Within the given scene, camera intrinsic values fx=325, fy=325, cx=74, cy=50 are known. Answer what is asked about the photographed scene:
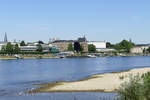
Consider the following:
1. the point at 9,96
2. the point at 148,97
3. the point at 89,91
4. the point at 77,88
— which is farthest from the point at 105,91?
the point at 148,97

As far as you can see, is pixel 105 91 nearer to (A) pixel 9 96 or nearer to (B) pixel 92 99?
(B) pixel 92 99

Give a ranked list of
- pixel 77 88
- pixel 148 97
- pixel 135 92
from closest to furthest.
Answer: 1. pixel 135 92
2. pixel 148 97
3. pixel 77 88

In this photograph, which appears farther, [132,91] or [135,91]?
[132,91]

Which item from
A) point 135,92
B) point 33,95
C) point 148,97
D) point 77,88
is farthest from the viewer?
point 77,88

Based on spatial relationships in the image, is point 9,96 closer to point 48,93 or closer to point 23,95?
point 23,95

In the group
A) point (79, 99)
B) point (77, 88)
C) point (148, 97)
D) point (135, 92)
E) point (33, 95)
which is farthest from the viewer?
point (77, 88)

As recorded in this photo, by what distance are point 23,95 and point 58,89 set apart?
5511 millimetres

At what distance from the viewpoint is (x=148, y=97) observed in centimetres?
2439

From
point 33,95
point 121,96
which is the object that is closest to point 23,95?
point 33,95

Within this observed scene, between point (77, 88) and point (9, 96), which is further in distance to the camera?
point (77, 88)

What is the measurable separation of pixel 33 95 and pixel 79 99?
7165mm

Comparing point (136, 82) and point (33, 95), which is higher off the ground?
point (136, 82)

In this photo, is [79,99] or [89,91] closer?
[79,99]

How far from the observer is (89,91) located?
4031 centimetres
